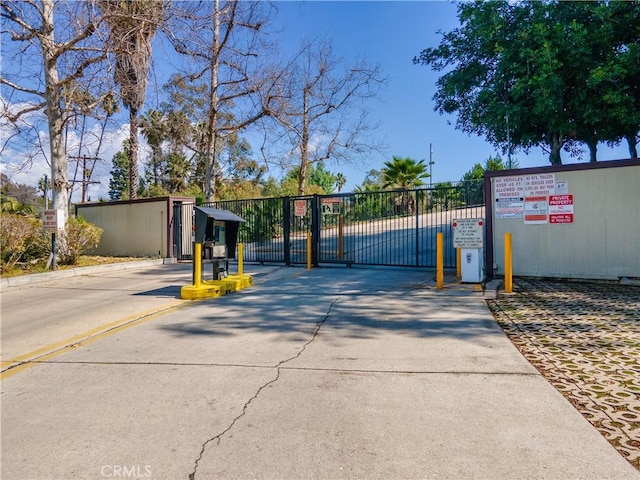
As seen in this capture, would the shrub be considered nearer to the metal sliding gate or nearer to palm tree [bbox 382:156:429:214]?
the metal sliding gate

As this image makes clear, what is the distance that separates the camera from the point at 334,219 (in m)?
12.9

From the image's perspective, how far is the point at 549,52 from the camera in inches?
533

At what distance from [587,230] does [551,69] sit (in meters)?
7.39

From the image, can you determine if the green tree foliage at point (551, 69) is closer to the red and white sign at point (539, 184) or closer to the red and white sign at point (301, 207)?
the red and white sign at point (539, 184)

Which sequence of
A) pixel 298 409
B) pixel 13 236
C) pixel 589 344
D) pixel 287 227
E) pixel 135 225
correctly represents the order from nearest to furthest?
pixel 298 409 < pixel 589 344 < pixel 13 236 < pixel 287 227 < pixel 135 225

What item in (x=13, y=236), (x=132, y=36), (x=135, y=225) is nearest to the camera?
(x=13, y=236)

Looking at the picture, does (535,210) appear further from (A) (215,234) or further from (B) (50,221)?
(B) (50,221)

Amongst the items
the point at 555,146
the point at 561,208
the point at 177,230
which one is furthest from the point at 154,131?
the point at 561,208

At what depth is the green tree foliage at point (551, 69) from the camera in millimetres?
13539

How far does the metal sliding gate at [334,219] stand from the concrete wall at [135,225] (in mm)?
425

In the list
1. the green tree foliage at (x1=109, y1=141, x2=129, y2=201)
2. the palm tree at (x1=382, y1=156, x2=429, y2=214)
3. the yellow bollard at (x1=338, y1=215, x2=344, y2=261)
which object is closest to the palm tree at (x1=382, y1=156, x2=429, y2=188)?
the palm tree at (x1=382, y1=156, x2=429, y2=214)

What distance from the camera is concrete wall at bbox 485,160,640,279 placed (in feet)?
27.8

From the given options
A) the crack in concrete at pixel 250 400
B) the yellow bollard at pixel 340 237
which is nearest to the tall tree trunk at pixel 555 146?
the yellow bollard at pixel 340 237

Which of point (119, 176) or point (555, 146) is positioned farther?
point (119, 176)
